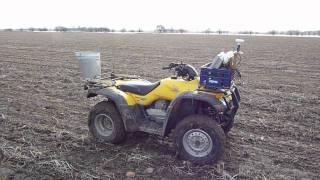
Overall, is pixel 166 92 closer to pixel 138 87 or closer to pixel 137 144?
pixel 138 87

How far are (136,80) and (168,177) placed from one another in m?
1.91

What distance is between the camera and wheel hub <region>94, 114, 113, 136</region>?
5.83 m

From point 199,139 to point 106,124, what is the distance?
1705mm

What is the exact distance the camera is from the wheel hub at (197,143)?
488cm

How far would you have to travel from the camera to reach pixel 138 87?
5.53m

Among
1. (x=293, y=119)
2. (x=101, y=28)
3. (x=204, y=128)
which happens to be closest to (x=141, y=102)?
(x=204, y=128)

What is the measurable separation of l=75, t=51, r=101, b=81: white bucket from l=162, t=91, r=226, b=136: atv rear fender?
161cm

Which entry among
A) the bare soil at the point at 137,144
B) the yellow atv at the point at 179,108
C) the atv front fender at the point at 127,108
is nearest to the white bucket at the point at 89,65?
the yellow atv at the point at 179,108

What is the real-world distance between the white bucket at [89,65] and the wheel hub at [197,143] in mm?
1928

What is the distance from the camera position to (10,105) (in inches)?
317

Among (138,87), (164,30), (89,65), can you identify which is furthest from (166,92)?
(164,30)

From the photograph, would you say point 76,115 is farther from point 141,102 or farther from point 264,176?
point 264,176

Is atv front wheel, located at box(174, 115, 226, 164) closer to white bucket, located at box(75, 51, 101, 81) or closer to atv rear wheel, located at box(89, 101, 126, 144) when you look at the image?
atv rear wheel, located at box(89, 101, 126, 144)

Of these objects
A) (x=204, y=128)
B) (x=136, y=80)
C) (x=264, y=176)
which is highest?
(x=136, y=80)
